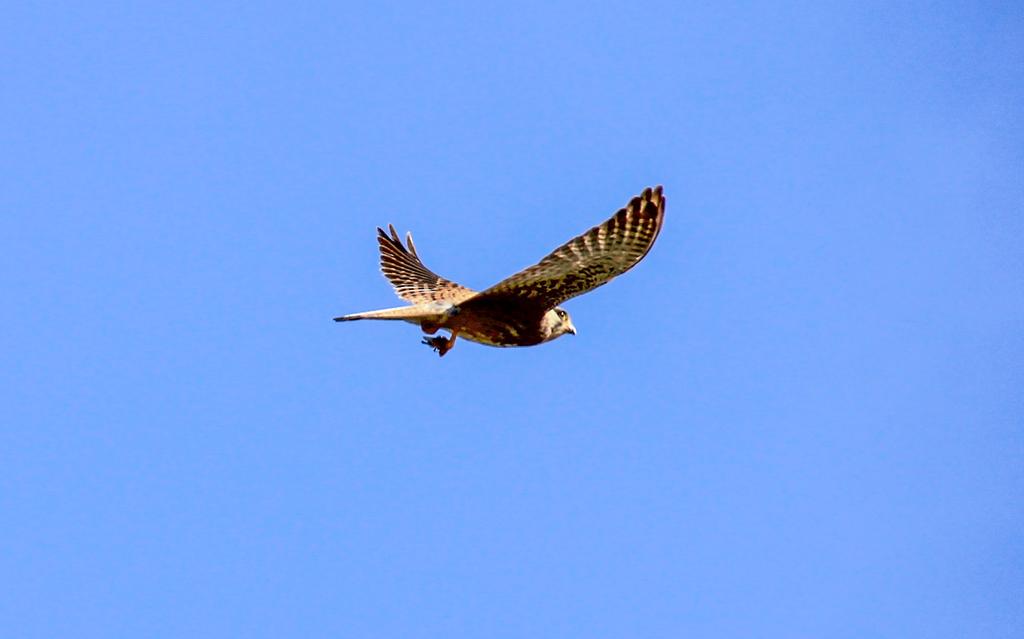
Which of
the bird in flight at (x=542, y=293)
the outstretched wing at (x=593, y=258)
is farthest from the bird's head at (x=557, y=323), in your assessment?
the outstretched wing at (x=593, y=258)

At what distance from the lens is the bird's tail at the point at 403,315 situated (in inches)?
699

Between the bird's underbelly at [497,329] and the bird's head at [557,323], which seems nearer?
the bird's underbelly at [497,329]

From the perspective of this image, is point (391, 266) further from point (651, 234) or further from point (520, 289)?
point (651, 234)

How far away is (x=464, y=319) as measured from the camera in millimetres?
20047

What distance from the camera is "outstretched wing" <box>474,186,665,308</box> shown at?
18562 millimetres

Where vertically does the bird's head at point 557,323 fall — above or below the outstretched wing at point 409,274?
below

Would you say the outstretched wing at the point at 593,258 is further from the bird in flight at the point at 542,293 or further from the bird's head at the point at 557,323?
the bird's head at the point at 557,323

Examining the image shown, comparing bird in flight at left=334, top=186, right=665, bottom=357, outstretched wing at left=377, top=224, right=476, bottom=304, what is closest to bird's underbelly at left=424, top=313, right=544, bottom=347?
bird in flight at left=334, top=186, right=665, bottom=357

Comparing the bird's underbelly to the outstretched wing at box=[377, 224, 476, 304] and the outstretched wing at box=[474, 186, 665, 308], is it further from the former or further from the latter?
the outstretched wing at box=[377, 224, 476, 304]

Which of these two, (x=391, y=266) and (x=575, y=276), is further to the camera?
(x=391, y=266)

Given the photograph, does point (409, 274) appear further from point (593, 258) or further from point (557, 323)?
point (593, 258)

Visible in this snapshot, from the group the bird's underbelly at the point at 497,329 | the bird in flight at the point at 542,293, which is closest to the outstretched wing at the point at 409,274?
the bird in flight at the point at 542,293

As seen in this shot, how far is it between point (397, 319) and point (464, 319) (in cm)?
143

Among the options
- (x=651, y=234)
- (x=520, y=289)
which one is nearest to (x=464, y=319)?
(x=520, y=289)
